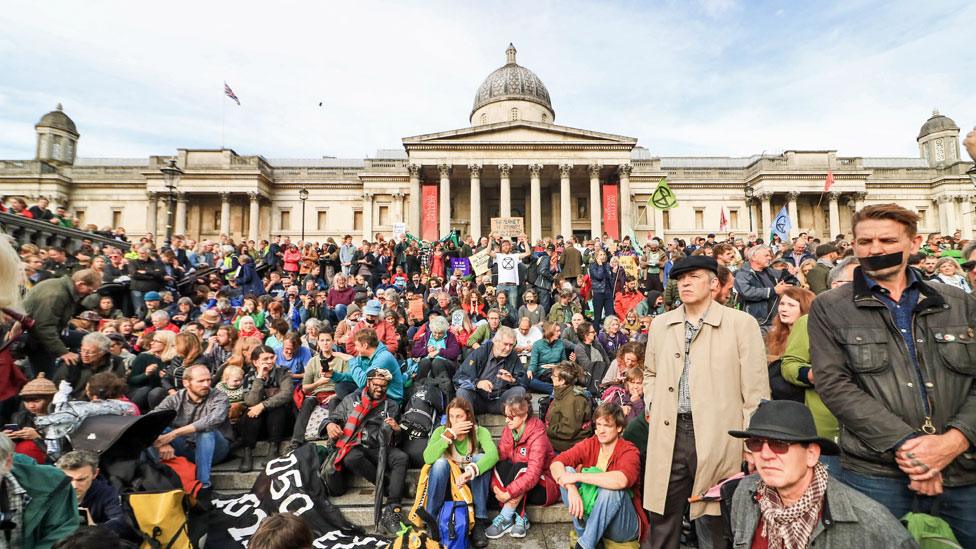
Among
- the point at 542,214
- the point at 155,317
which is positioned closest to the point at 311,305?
the point at 155,317

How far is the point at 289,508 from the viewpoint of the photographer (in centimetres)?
454

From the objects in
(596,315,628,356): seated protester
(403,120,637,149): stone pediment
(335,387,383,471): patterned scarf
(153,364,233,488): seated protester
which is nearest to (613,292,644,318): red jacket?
(596,315,628,356): seated protester

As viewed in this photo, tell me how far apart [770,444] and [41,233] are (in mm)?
19617

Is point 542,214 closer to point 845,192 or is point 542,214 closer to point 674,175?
point 674,175

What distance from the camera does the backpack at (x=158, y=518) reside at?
3738 millimetres

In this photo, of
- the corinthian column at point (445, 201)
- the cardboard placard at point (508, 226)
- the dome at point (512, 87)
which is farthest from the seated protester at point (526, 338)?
the dome at point (512, 87)

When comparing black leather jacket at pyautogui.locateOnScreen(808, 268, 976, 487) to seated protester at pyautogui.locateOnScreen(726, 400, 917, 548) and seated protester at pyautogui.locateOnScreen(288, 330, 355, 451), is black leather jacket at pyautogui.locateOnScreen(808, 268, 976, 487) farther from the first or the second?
seated protester at pyautogui.locateOnScreen(288, 330, 355, 451)

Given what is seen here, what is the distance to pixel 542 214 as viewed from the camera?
38531 millimetres

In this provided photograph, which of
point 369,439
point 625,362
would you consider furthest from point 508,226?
point 369,439

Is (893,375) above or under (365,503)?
above

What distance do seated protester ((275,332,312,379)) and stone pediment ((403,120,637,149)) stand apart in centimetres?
2822

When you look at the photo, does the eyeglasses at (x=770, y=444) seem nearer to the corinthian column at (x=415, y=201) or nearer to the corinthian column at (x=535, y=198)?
the corinthian column at (x=415, y=201)

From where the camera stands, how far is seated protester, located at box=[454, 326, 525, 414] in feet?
20.6

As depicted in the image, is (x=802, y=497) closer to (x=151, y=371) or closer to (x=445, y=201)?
(x=151, y=371)
